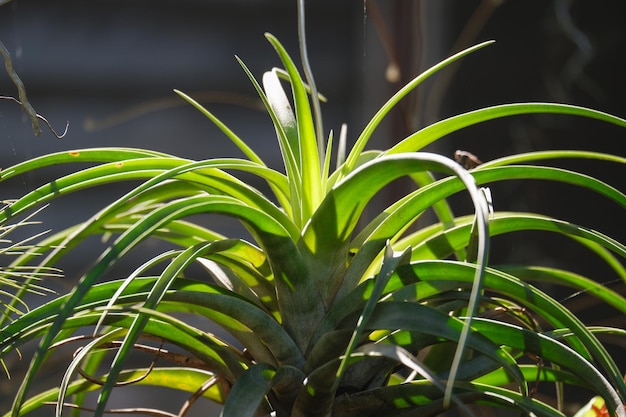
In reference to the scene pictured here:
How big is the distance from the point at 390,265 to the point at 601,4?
1.14m

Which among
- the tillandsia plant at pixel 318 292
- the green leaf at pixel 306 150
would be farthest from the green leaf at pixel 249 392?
the green leaf at pixel 306 150

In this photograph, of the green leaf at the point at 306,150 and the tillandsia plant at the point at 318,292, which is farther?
the green leaf at the point at 306,150

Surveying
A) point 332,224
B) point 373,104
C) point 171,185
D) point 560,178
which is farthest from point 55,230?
point 560,178

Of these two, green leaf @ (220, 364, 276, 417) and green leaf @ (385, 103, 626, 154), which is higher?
green leaf @ (385, 103, 626, 154)

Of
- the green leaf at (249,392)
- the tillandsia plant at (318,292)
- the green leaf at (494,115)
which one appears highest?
the green leaf at (494,115)

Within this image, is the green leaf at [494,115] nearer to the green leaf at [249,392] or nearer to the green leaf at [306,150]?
the green leaf at [306,150]

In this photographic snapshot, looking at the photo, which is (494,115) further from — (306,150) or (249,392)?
(249,392)

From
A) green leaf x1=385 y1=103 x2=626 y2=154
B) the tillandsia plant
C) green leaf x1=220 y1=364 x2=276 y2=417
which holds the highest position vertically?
green leaf x1=385 y1=103 x2=626 y2=154

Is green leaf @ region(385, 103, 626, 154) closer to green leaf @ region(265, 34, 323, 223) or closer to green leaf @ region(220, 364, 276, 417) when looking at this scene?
green leaf @ region(265, 34, 323, 223)

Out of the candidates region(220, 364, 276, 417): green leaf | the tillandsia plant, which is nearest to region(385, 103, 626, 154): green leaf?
the tillandsia plant

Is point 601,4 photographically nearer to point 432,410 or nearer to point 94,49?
point 94,49

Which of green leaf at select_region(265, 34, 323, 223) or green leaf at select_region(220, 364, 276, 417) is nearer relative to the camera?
green leaf at select_region(220, 364, 276, 417)

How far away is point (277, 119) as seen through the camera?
2.28 feet

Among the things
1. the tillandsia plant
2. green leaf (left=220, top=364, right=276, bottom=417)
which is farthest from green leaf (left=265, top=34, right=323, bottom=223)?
green leaf (left=220, top=364, right=276, bottom=417)
